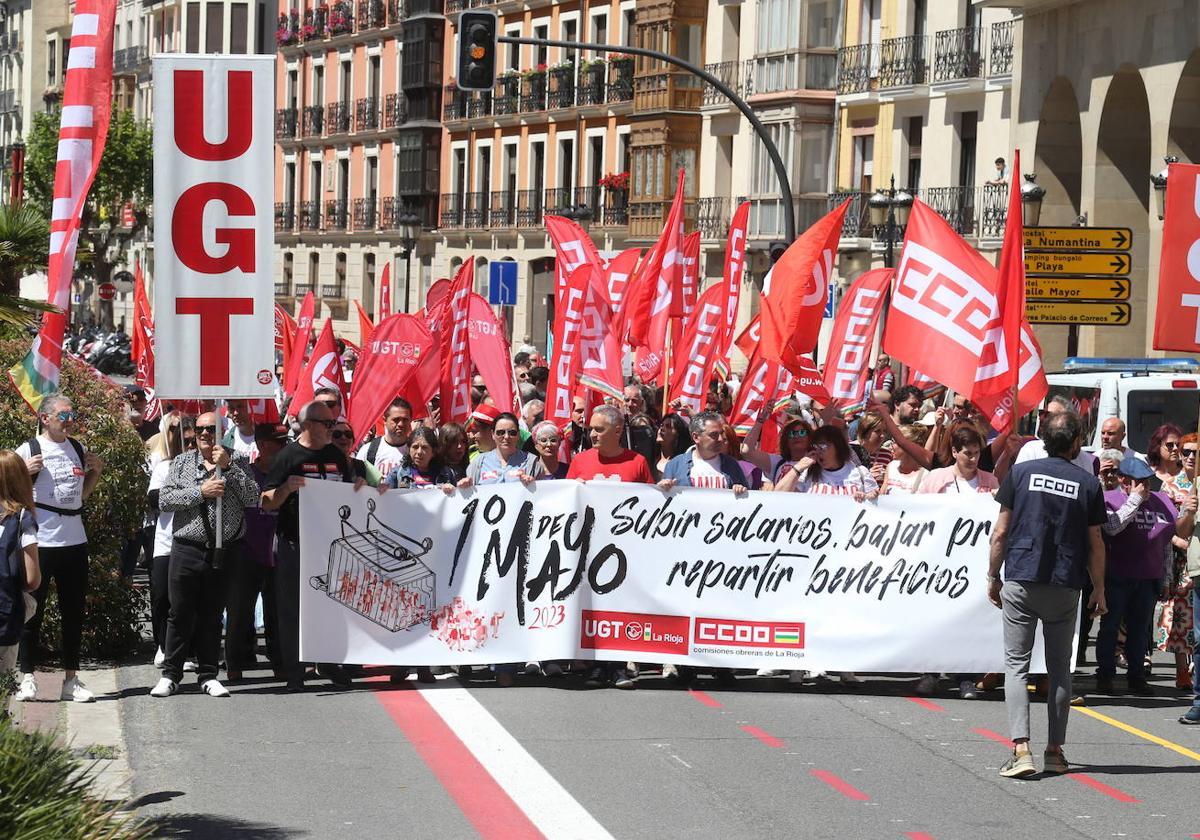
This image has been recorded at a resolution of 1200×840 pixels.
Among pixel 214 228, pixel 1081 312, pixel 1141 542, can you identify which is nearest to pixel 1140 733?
pixel 1141 542

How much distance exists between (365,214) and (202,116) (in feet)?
199

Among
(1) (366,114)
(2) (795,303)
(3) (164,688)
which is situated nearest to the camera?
(3) (164,688)

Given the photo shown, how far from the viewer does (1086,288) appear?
72.9 ft

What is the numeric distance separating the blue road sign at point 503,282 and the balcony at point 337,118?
41.2 meters

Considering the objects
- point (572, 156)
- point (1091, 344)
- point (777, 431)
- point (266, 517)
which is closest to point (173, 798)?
point (266, 517)

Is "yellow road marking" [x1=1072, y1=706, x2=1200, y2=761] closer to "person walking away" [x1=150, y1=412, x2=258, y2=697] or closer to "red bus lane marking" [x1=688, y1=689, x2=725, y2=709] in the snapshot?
"red bus lane marking" [x1=688, y1=689, x2=725, y2=709]

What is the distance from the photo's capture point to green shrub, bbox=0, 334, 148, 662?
13.0 m

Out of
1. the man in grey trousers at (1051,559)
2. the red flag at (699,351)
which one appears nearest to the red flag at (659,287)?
the red flag at (699,351)

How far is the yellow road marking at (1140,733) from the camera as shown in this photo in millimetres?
11133

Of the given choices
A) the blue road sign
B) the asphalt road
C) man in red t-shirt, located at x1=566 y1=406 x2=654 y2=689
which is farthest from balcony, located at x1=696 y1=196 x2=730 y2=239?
the asphalt road

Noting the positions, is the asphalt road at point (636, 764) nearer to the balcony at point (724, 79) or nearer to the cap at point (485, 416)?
the cap at point (485, 416)

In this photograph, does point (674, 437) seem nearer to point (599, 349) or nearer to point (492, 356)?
point (599, 349)

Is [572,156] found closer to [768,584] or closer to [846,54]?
[846,54]

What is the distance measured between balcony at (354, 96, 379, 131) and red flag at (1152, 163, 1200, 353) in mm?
58678
